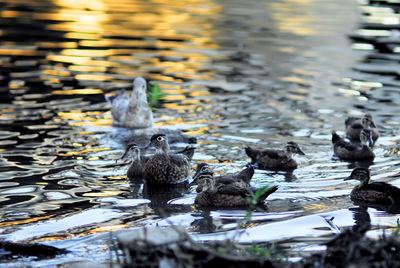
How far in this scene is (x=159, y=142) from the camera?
12.3 m

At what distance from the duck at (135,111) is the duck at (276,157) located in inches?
143

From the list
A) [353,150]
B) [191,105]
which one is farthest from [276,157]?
[191,105]

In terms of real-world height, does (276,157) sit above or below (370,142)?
above

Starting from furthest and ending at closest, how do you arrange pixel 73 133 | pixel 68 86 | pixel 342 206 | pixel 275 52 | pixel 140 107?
1. pixel 275 52
2. pixel 68 86
3. pixel 140 107
4. pixel 73 133
5. pixel 342 206

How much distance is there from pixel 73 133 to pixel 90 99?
3.14 meters

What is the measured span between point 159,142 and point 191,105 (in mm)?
4803

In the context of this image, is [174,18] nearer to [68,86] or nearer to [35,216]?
[68,86]

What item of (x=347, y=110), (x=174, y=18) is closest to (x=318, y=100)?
(x=347, y=110)

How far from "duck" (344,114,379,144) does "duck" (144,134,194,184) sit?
417 cm

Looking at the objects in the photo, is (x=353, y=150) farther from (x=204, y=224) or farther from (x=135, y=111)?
(x=135, y=111)

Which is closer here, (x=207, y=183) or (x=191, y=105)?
(x=207, y=183)

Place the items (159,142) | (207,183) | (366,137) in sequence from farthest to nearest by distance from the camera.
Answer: (366,137), (159,142), (207,183)

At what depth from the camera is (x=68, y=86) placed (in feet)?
61.2

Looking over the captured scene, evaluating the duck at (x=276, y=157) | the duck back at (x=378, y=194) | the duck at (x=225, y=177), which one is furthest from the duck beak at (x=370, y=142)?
the duck at (x=225, y=177)
